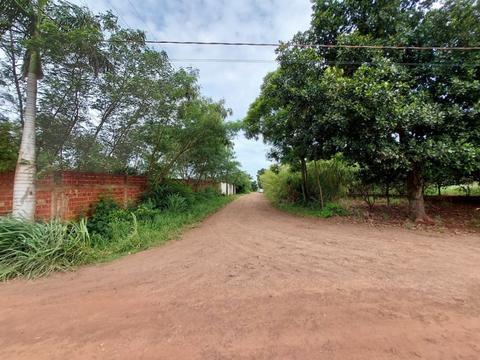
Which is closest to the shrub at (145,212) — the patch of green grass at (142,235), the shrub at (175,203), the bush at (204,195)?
the patch of green grass at (142,235)

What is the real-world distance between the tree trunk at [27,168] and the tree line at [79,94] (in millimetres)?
14

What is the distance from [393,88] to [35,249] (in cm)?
839

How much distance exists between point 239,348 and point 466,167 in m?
7.08

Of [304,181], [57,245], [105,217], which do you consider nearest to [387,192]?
[304,181]

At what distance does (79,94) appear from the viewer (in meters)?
5.67

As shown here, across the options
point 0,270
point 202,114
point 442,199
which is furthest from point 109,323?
point 442,199

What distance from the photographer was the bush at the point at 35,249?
3.84 meters

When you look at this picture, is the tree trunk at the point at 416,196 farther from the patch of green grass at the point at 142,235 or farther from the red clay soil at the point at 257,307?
the patch of green grass at the point at 142,235

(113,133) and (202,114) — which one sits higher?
(202,114)

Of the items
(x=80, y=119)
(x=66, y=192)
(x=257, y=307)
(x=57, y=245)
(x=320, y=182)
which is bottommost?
(x=257, y=307)

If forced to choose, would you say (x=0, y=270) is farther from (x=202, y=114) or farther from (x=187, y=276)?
(x=202, y=114)

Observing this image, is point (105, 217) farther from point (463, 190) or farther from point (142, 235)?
point (463, 190)

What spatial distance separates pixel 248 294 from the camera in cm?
299

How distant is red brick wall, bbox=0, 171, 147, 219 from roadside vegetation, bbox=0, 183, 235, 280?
0.28 meters
